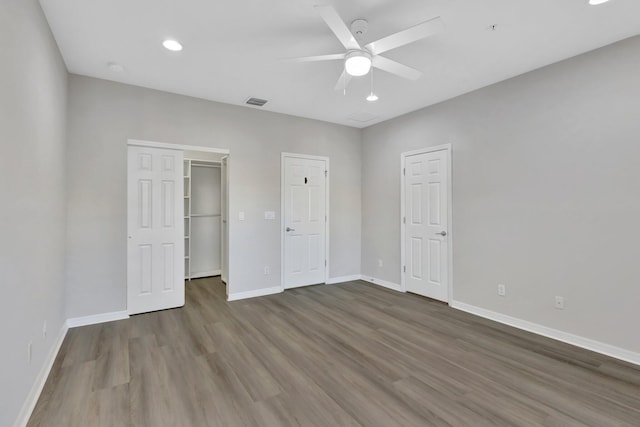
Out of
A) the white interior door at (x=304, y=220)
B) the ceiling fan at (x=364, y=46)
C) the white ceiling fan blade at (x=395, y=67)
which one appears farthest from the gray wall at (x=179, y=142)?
the white ceiling fan blade at (x=395, y=67)

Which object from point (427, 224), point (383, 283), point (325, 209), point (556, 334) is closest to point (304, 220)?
point (325, 209)

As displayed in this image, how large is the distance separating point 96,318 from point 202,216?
8.33 ft

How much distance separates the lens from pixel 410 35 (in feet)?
6.69

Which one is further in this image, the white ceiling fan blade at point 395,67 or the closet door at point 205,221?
the closet door at point 205,221

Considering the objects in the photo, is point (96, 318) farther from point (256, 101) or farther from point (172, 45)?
point (256, 101)

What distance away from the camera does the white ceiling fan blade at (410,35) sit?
74.2 inches

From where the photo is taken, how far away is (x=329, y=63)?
10.2 ft

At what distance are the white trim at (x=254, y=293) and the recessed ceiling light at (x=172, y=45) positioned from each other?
3.11 metres

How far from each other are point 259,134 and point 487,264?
3609mm

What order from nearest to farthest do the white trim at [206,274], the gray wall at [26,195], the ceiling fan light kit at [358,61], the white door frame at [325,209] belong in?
1. the gray wall at [26,195]
2. the ceiling fan light kit at [358,61]
3. the white door frame at [325,209]
4. the white trim at [206,274]

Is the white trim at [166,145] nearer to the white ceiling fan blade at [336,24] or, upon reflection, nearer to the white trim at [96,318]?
the white trim at [96,318]

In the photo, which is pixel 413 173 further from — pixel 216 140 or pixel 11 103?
pixel 11 103

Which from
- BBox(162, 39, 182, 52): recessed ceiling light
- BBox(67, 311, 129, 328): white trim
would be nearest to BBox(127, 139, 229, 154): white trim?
BBox(162, 39, 182, 52): recessed ceiling light

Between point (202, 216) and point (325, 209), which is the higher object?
point (325, 209)
